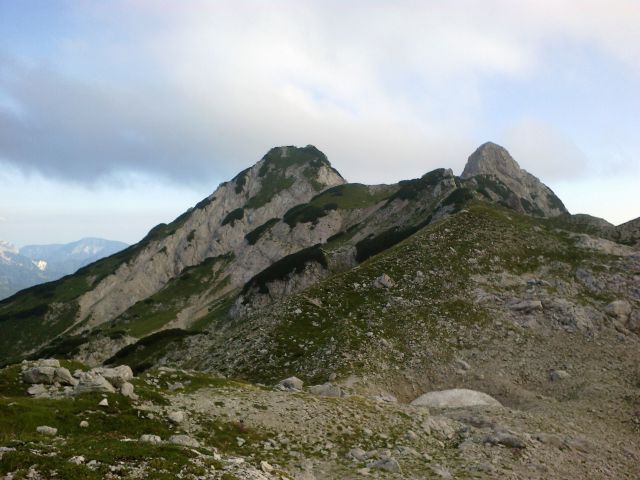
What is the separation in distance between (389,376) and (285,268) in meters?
55.4

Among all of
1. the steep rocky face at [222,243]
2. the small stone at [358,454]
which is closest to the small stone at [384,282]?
the small stone at [358,454]

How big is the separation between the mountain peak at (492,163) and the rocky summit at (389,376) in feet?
295

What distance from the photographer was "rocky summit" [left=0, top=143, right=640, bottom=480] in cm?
1955

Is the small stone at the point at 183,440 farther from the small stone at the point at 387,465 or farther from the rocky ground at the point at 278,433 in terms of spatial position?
the small stone at the point at 387,465

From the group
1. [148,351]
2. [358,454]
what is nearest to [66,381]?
[358,454]

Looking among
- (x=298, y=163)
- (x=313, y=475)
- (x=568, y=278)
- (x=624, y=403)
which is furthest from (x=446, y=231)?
(x=298, y=163)

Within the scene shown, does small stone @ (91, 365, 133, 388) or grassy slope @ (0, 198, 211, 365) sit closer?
small stone @ (91, 365, 133, 388)

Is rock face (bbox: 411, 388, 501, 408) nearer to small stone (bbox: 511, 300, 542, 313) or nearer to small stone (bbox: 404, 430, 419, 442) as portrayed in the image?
small stone (bbox: 404, 430, 419, 442)

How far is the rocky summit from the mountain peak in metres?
90.0

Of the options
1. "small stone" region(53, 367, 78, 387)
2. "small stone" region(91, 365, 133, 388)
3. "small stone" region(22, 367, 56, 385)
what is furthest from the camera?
"small stone" region(53, 367, 78, 387)

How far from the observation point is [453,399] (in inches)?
1310

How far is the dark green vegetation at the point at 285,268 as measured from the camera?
297 ft

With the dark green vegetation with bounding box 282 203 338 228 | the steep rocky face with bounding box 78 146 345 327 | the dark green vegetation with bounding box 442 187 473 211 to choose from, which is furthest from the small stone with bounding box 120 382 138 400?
the dark green vegetation with bounding box 282 203 338 228

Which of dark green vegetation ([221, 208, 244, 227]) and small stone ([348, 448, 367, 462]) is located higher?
dark green vegetation ([221, 208, 244, 227])
